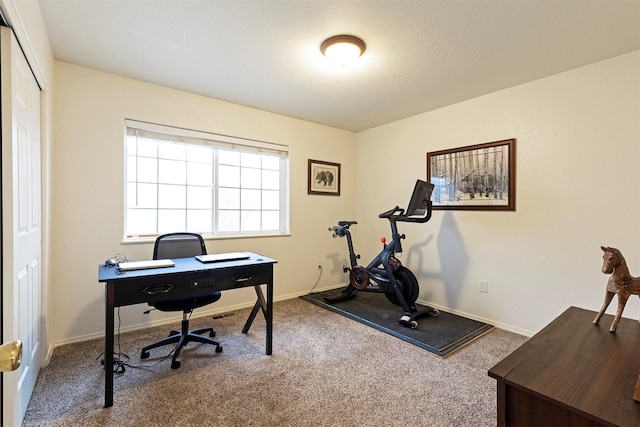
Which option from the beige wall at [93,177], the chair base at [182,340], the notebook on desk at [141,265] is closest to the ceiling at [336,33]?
the beige wall at [93,177]

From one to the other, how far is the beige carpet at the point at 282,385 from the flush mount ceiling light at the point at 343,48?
231 cm

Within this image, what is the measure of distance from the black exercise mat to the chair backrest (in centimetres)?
163

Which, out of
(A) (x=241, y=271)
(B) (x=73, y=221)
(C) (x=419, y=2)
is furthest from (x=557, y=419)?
(B) (x=73, y=221)

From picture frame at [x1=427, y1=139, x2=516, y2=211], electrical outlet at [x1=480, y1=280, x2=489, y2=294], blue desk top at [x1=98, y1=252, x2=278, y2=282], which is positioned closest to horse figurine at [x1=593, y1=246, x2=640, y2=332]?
picture frame at [x1=427, y1=139, x2=516, y2=211]

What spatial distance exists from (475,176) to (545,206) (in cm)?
69

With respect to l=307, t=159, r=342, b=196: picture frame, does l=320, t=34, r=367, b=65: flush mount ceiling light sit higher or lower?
higher

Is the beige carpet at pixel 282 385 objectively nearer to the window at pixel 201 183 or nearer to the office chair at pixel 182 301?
the office chair at pixel 182 301

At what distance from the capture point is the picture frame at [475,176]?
114 inches

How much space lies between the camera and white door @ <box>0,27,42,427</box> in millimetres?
1372

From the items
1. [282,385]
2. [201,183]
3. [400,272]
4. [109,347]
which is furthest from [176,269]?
[400,272]

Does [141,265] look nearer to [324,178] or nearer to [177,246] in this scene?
[177,246]

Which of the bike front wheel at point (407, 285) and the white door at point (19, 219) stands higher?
the white door at point (19, 219)

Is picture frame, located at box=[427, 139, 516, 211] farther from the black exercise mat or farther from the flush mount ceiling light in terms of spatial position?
the flush mount ceiling light

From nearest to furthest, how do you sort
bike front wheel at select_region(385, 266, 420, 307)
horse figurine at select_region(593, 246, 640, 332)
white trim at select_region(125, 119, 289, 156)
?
horse figurine at select_region(593, 246, 640, 332), white trim at select_region(125, 119, 289, 156), bike front wheel at select_region(385, 266, 420, 307)
